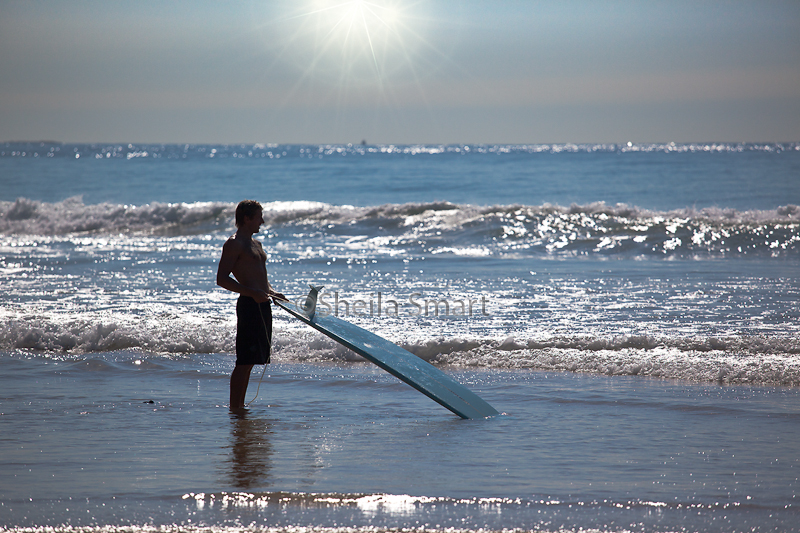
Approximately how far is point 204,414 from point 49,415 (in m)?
1.11

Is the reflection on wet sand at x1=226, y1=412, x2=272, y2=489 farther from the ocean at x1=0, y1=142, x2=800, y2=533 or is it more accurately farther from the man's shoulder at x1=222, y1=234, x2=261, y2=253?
the man's shoulder at x1=222, y1=234, x2=261, y2=253

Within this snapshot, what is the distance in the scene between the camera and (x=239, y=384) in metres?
4.92

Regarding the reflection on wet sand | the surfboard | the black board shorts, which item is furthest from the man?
the reflection on wet sand

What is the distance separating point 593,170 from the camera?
4259 centimetres

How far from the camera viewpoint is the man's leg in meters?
4.90

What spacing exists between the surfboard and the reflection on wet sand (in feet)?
2.66

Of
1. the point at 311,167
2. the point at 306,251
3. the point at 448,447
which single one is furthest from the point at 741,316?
the point at 311,167

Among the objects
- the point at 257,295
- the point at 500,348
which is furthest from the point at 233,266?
the point at 500,348

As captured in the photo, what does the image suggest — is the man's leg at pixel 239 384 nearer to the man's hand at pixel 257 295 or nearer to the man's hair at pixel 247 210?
the man's hand at pixel 257 295

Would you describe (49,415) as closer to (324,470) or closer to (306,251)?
(324,470)

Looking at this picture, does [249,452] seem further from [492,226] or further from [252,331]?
[492,226]

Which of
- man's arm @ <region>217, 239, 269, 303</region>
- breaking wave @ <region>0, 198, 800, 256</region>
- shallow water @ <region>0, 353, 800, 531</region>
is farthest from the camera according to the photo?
Answer: breaking wave @ <region>0, 198, 800, 256</region>

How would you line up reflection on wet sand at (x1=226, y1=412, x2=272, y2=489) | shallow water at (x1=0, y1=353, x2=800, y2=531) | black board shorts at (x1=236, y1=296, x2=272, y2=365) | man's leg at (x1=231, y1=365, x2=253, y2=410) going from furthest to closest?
man's leg at (x1=231, y1=365, x2=253, y2=410)
black board shorts at (x1=236, y1=296, x2=272, y2=365)
reflection on wet sand at (x1=226, y1=412, x2=272, y2=489)
shallow water at (x1=0, y1=353, x2=800, y2=531)

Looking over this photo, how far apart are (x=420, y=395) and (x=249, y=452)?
1788 millimetres
